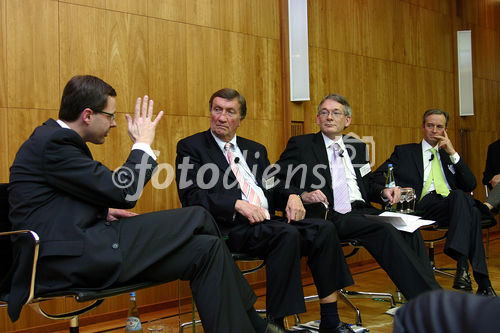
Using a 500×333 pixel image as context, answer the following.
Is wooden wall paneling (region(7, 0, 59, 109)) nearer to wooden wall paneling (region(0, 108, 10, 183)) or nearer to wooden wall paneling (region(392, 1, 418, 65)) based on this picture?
wooden wall paneling (region(0, 108, 10, 183))

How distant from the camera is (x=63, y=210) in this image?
2213mm

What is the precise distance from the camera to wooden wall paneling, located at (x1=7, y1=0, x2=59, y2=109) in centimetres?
340

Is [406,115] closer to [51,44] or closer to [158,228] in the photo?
[51,44]

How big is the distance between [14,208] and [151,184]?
184 cm

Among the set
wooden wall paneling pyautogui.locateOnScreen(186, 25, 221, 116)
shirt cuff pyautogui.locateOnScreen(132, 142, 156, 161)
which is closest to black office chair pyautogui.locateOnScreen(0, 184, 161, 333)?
shirt cuff pyautogui.locateOnScreen(132, 142, 156, 161)

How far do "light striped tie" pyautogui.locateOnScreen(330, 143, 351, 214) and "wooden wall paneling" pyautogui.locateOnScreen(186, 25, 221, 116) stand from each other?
3.77 ft

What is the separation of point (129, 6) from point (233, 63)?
40.0 inches

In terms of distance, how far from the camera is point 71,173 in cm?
219

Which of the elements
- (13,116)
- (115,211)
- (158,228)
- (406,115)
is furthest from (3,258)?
(406,115)

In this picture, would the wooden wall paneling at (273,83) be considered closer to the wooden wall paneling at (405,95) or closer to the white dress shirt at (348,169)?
the white dress shirt at (348,169)

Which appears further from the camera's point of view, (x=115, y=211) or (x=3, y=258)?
(x=115, y=211)

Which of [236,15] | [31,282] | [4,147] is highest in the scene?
[236,15]

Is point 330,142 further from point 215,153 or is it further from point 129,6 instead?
point 129,6

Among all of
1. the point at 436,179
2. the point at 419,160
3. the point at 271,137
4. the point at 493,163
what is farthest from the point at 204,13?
the point at 493,163
